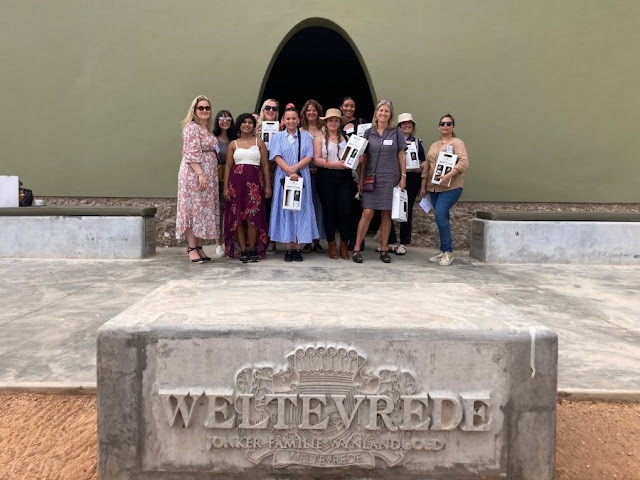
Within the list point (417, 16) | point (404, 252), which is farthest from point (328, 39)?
point (404, 252)

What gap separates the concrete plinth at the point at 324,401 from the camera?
A: 4.95 feet

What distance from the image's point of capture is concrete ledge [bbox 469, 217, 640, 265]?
210 inches

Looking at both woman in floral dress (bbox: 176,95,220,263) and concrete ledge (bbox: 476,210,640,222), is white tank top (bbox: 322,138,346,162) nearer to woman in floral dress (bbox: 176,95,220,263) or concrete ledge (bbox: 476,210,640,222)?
woman in floral dress (bbox: 176,95,220,263)

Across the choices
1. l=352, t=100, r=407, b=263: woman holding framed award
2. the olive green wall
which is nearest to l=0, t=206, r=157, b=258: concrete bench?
the olive green wall

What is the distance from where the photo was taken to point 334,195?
16.8ft

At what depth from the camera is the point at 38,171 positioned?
20.3ft

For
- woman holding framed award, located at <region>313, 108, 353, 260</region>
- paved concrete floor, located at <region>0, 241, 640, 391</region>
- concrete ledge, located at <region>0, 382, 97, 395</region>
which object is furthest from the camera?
woman holding framed award, located at <region>313, 108, 353, 260</region>

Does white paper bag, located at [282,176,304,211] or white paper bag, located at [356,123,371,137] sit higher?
white paper bag, located at [356,123,371,137]

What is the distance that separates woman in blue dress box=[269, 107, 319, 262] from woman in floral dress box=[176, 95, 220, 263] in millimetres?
637

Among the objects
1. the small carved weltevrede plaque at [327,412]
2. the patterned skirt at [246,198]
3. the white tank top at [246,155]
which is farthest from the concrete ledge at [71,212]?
the small carved weltevrede plaque at [327,412]

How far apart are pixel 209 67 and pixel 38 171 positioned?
2.62m

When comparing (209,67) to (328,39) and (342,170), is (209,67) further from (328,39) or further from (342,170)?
(328,39)

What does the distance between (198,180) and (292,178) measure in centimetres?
99

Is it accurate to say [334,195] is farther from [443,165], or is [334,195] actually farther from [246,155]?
[443,165]
